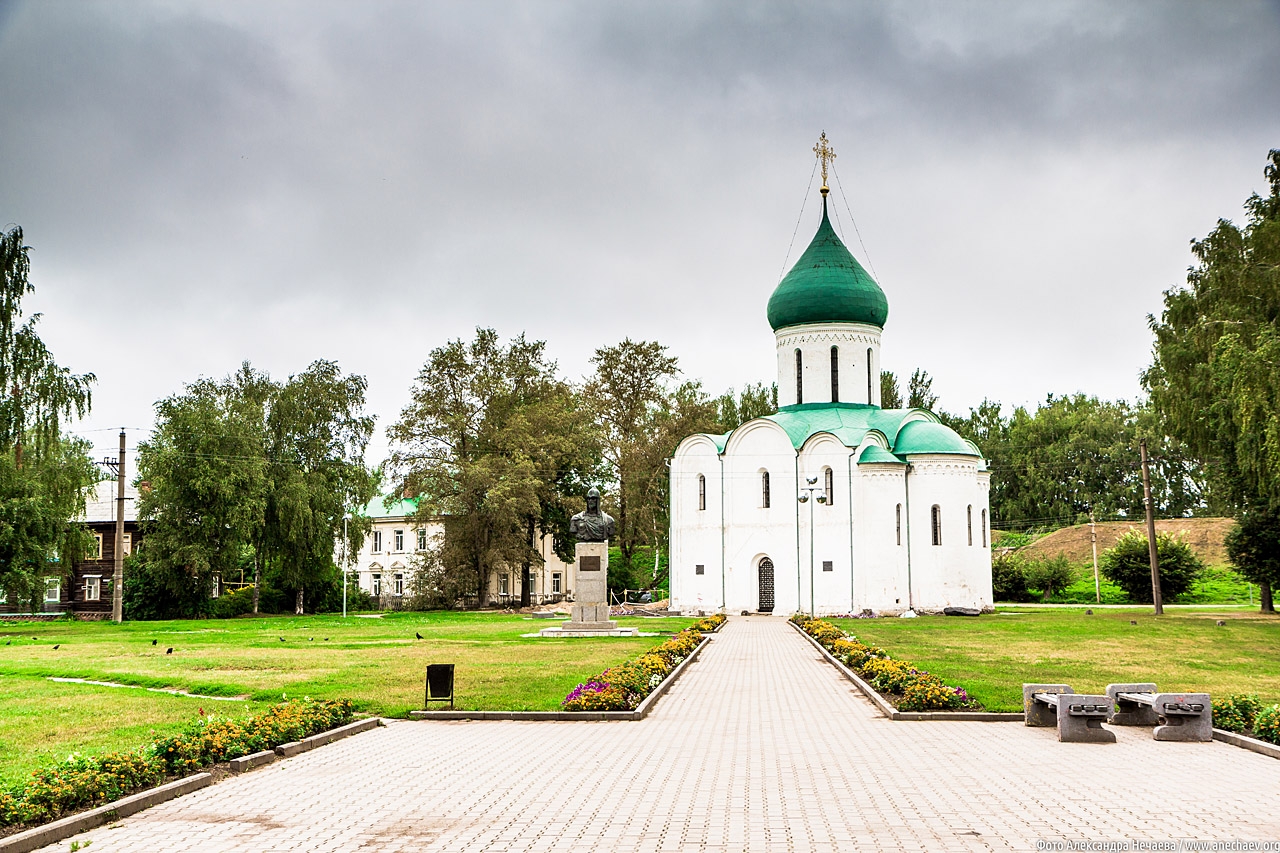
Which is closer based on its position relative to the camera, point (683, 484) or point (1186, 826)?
point (1186, 826)

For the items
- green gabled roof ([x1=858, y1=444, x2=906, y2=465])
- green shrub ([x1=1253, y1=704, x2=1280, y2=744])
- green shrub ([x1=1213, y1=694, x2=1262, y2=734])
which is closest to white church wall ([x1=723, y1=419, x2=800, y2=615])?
green gabled roof ([x1=858, y1=444, x2=906, y2=465])

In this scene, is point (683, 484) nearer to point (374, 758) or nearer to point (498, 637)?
point (498, 637)

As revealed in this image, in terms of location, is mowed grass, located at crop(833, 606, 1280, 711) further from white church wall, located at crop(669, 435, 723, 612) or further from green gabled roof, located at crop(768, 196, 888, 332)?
green gabled roof, located at crop(768, 196, 888, 332)

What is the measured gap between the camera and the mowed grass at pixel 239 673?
1253cm

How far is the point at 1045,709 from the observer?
1241 cm

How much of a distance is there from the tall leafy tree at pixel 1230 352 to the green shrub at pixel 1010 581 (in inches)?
715

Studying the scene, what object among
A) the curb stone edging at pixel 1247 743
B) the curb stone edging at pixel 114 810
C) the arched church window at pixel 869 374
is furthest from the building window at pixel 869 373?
the curb stone edging at pixel 114 810

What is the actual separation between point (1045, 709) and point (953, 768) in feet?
10.4

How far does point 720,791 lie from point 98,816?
4.43 m

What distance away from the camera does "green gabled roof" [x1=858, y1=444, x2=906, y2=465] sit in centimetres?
4106

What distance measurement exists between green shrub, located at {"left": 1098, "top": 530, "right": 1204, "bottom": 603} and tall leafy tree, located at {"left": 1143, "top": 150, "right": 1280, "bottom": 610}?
1393 cm

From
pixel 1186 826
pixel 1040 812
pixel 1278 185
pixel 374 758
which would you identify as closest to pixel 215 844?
pixel 374 758

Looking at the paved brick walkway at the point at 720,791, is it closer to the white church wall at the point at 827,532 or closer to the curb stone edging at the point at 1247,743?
the curb stone edging at the point at 1247,743

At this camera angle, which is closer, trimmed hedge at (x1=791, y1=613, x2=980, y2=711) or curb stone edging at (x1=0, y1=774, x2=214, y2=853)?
curb stone edging at (x1=0, y1=774, x2=214, y2=853)
